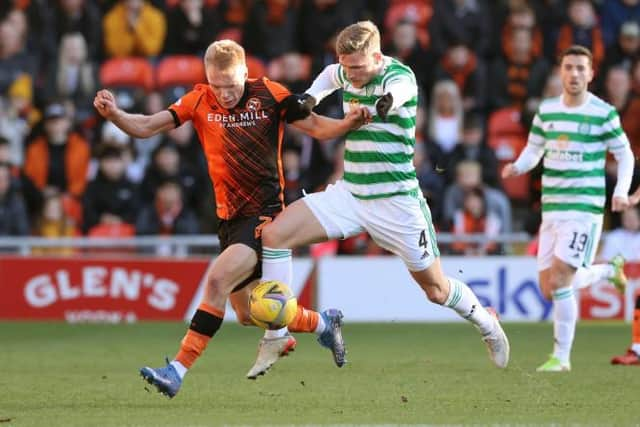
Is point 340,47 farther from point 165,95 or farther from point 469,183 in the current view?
point 165,95

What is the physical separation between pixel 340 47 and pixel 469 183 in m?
7.76

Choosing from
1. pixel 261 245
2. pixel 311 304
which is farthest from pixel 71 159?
pixel 261 245

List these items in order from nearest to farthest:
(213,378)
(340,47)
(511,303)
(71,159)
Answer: (340,47) → (213,378) → (511,303) → (71,159)

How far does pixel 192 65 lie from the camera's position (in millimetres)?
18312

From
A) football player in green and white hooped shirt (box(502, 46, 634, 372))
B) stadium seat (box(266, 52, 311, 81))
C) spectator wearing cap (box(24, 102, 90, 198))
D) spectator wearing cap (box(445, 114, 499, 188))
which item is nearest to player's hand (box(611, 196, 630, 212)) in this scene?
football player in green and white hooped shirt (box(502, 46, 634, 372))

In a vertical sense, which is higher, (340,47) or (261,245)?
(340,47)

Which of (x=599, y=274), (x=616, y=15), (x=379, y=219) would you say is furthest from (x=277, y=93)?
(x=616, y=15)

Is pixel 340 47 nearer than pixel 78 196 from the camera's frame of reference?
Yes

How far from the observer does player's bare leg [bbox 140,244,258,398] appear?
9062 mm

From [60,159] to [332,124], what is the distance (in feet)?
28.9

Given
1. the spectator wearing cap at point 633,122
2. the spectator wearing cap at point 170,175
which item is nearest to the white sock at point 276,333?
the spectator wearing cap at point 170,175

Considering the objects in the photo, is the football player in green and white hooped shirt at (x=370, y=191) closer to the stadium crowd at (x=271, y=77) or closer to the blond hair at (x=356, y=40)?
the blond hair at (x=356, y=40)

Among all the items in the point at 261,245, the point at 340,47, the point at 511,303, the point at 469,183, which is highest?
the point at 340,47

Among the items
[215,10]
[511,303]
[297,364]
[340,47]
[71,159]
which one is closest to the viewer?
[340,47]
